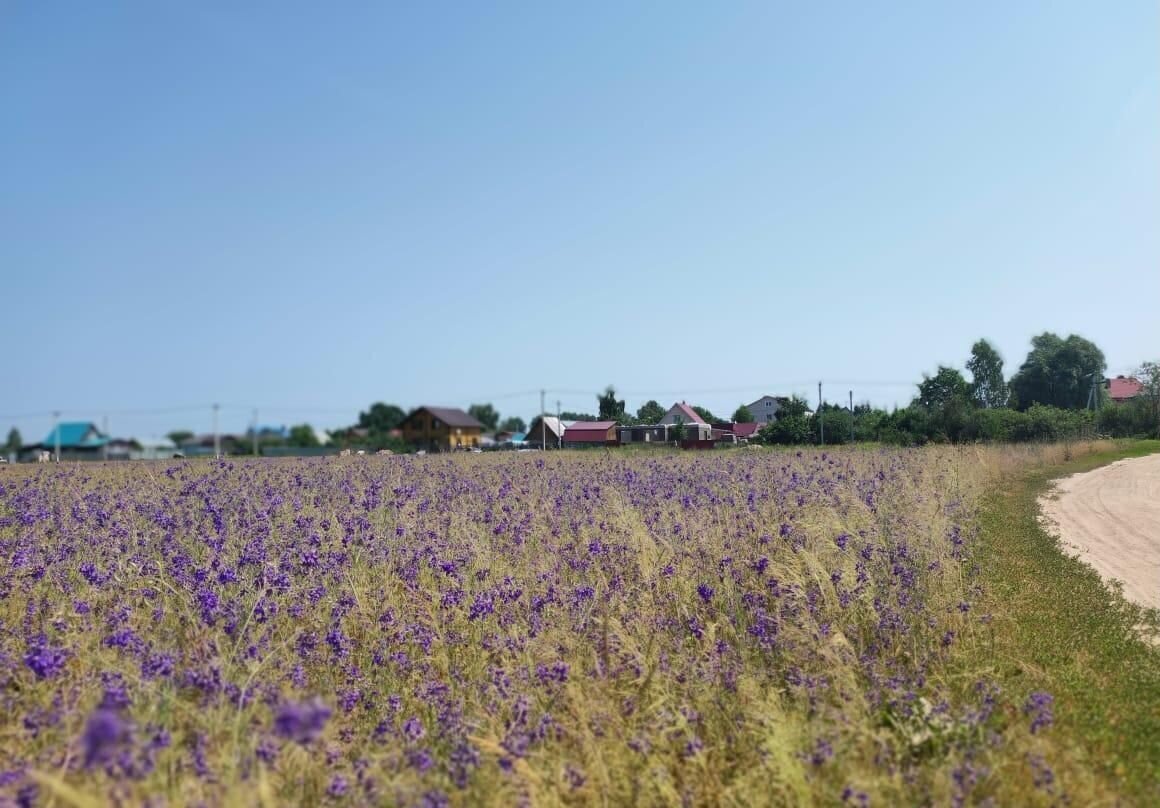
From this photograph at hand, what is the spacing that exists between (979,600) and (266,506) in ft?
24.0

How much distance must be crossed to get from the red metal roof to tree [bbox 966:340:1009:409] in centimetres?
1946

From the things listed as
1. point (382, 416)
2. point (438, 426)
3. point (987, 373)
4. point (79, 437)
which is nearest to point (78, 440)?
point (79, 437)

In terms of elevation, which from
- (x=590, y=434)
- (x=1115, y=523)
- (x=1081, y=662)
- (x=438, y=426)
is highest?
(x=438, y=426)

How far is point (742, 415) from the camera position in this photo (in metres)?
22.6

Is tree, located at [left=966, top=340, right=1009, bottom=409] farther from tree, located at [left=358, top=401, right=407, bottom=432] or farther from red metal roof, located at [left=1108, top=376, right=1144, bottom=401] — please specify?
tree, located at [left=358, top=401, right=407, bottom=432]

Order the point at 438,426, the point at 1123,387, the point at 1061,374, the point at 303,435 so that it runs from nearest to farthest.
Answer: the point at 1061,374 < the point at 1123,387 < the point at 438,426 < the point at 303,435

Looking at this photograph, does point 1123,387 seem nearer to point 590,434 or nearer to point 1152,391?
point 1152,391

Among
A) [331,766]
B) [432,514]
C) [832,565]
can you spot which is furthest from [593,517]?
[331,766]

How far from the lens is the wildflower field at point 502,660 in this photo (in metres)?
3.35

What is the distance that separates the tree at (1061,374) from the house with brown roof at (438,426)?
47.9m

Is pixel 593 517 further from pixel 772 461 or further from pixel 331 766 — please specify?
pixel 772 461

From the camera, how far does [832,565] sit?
6.75 metres

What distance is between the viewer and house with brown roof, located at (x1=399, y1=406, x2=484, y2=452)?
256ft

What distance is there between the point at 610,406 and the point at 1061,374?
120 feet
